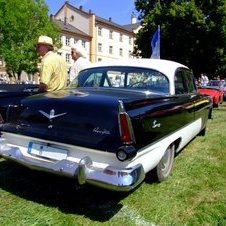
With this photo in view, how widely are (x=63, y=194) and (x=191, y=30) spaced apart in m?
29.2

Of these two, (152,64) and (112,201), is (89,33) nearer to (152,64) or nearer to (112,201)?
(152,64)

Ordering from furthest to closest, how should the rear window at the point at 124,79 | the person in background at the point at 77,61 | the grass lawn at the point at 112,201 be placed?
the person in background at the point at 77,61
the rear window at the point at 124,79
the grass lawn at the point at 112,201

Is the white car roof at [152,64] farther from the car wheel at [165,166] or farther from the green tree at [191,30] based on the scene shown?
the green tree at [191,30]

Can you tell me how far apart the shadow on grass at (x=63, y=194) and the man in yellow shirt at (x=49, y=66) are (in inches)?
59.8

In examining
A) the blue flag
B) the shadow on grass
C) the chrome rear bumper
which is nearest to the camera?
the chrome rear bumper

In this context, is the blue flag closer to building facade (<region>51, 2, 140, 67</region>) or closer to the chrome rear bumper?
the chrome rear bumper

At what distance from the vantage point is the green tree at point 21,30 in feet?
131

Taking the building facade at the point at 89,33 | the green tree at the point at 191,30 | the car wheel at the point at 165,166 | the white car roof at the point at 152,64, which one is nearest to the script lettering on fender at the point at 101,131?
the car wheel at the point at 165,166

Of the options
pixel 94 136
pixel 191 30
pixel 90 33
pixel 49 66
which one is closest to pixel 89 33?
pixel 90 33

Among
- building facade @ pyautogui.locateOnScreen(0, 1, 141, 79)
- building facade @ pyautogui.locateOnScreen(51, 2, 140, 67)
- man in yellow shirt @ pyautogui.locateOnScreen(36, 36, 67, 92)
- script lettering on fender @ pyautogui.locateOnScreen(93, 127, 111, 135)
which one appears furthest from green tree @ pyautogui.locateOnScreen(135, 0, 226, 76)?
building facade @ pyautogui.locateOnScreen(51, 2, 140, 67)

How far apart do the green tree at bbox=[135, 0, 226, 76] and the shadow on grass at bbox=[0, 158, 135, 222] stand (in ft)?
91.8

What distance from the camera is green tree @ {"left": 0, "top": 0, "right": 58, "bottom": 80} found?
131 feet

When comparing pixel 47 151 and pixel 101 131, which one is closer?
pixel 101 131

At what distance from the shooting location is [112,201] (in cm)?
428
